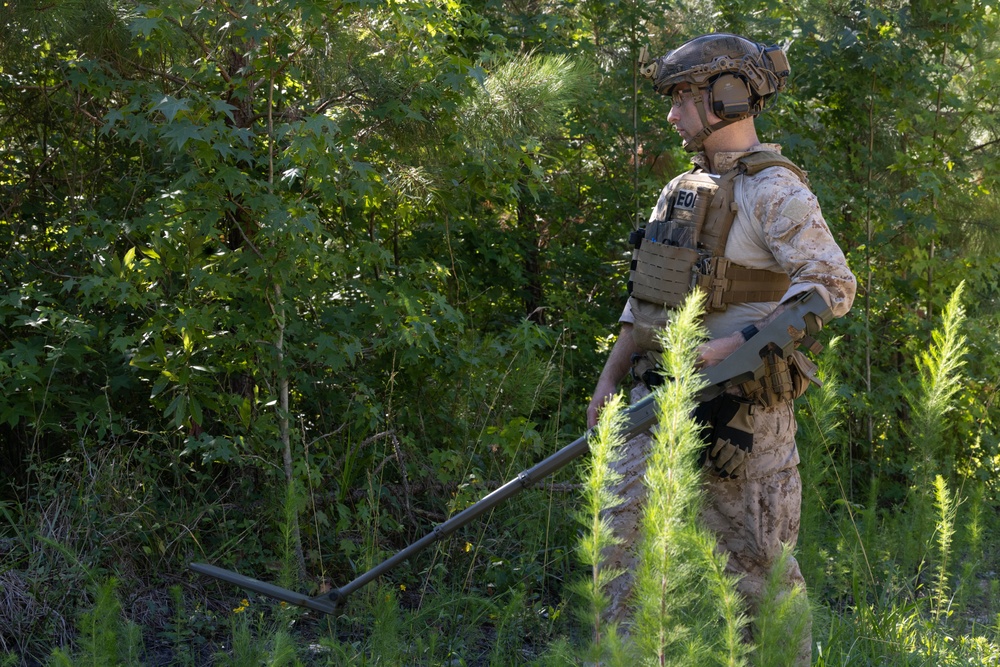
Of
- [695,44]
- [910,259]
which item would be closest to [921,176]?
[910,259]

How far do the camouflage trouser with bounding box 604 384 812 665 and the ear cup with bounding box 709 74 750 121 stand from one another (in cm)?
87

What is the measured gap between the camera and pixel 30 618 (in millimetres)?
3432

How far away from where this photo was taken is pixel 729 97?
2953 mm

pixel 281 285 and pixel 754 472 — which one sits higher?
pixel 281 285

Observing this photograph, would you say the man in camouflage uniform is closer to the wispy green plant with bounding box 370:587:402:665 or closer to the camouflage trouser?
the camouflage trouser

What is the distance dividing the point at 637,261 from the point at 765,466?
0.72 metres

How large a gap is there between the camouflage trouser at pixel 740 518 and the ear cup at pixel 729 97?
0.87m

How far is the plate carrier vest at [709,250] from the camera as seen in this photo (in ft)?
9.50

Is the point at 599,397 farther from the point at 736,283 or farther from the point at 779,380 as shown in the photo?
the point at 779,380

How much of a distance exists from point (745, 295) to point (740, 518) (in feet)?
2.08

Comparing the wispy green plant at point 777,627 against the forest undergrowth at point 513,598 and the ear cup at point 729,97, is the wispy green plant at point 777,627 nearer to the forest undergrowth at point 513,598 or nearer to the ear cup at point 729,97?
the forest undergrowth at point 513,598

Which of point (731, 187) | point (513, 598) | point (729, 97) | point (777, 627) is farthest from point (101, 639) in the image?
point (729, 97)

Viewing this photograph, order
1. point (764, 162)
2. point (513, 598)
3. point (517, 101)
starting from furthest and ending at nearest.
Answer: point (517, 101) → point (513, 598) → point (764, 162)

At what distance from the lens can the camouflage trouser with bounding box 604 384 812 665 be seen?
2902 millimetres
